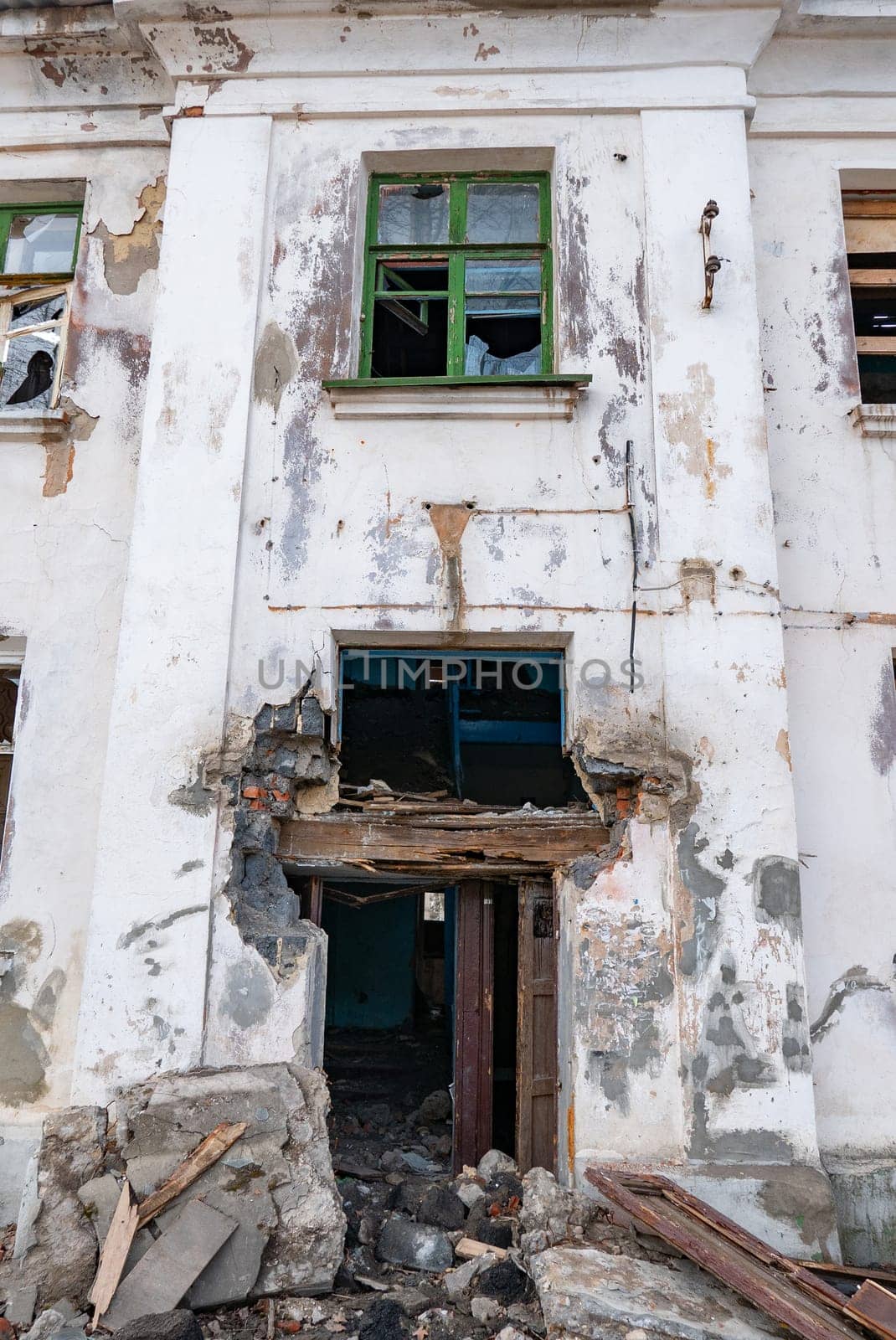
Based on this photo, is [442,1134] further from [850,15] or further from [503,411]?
[850,15]

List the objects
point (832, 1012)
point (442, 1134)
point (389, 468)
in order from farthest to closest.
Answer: point (442, 1134), point (389, 468), point (832, 1012)

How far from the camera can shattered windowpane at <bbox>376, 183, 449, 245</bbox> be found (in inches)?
242

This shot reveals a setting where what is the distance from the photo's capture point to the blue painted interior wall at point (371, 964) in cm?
1082

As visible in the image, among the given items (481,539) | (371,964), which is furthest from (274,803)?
(371,964)

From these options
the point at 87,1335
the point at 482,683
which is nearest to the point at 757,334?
the point at 482,683

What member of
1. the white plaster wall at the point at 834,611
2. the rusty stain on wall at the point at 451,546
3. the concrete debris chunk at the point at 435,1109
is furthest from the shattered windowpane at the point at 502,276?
the concrete debris chunk at the point at 435,1109

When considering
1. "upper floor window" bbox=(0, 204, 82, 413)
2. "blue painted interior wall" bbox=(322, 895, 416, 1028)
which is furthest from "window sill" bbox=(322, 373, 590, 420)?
"blue painted interior wall" bbox=(322, 895, 416, 1028)

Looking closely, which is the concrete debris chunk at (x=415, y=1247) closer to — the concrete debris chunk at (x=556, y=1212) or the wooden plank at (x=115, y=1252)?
the concrete debris chunk at (x=556, y=1212)

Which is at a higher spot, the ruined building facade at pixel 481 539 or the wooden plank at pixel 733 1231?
the ruined building facade at pixel 481 539

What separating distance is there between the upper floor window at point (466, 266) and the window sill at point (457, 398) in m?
0.39

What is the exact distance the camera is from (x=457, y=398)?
5539mm

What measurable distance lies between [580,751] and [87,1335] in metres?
3.32

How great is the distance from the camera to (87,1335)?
A: 12.9 feet

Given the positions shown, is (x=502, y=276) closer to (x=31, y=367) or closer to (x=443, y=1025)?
(x=31, y=367)
